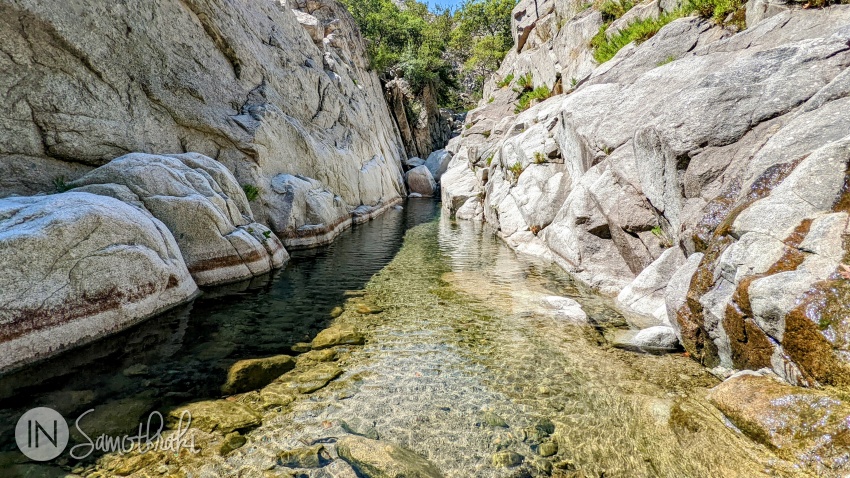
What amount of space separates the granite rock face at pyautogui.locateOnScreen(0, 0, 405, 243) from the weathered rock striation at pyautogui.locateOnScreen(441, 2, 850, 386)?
12.0 meters

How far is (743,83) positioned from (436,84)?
46.2 meters

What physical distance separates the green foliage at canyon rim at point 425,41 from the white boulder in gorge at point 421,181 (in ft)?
41.0

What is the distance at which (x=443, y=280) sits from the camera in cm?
1141

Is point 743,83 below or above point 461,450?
above

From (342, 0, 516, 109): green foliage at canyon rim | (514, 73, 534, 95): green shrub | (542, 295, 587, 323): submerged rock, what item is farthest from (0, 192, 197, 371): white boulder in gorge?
(342, 0, 516, 109): green foliage at canyon rim

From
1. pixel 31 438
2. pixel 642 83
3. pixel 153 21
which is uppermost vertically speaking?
pixel 153 21

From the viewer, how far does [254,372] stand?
19.4ft

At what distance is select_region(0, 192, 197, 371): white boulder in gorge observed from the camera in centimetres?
589

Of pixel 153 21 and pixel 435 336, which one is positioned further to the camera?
pixel 153 21

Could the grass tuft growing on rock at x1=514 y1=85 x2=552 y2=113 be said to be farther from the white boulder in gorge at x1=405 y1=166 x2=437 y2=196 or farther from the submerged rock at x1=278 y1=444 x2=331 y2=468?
the submerged rock at x1=278 y1=444 x2=331 y2=468

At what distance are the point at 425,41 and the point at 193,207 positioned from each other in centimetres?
5088

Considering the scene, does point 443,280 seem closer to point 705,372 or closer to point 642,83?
point 705,372

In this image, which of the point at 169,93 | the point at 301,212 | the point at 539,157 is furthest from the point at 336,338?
the point at 539,157

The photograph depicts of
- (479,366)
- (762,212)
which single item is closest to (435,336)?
(479,366)
